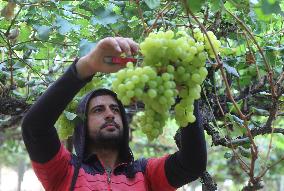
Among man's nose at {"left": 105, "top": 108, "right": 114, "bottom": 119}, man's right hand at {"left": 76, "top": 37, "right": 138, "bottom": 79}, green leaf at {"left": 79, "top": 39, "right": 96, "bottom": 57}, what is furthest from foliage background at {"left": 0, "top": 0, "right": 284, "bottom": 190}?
man's nose at {"left": 105, "top": 108, "right": 114, "bottom": 119}

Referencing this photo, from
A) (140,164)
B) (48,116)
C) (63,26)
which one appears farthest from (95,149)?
(63,26)

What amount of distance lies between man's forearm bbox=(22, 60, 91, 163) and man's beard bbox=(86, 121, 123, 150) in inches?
11.6

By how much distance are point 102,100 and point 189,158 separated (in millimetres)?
727

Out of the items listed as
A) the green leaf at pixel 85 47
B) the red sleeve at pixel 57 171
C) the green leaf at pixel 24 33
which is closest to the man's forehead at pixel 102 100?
the red sleeve at pixel 57 171

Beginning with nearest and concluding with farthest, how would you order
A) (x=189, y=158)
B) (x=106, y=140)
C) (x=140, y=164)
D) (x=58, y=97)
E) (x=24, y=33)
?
(x=58, y=97)
(x=189, y=158)
(x=106, y=140)
(x=140, y=164)
(x=24, y=33)

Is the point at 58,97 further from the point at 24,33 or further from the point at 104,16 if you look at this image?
the point at 24,33

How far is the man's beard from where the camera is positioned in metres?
2.71

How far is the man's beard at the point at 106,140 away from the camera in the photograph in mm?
2705

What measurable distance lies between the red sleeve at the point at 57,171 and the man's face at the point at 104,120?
0.22 m

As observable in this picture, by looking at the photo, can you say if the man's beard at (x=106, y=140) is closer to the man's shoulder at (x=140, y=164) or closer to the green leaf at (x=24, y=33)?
the man's shoulder at (x=140, y=164)

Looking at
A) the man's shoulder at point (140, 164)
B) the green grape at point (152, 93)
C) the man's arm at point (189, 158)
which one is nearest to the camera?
the green grape at point (152, 93)

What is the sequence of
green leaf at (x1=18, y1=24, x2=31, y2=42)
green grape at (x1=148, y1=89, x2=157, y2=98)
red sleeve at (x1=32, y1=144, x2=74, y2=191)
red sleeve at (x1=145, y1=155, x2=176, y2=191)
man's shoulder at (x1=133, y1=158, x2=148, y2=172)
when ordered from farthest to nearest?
1. green leaf at (x1=18, y1=24, x2=31, y2=42)
2. man's shoulder at (x1=133, y1=158, x2=148, y2=172)
3. red sleeve at (x1=145, y1=155, x2=176, y2=191)
4. red sleeve at (x1=32, y1=144, x2=74, y2=191)
5. green grape at (x1=148, y1=89, x2=157, y2=98)

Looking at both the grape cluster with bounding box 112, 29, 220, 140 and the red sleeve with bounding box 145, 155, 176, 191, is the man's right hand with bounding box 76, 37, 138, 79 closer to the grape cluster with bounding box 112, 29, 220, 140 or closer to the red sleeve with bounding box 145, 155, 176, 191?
the grape cluster with bounding box 112, 29, 220, 140

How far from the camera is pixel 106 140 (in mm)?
2709
